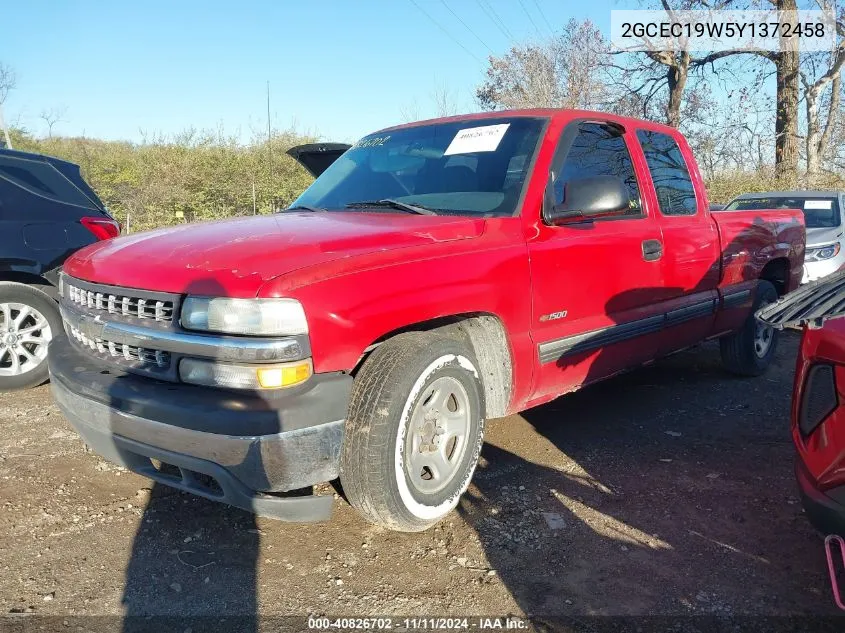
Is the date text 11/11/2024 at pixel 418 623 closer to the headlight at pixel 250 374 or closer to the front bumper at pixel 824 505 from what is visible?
the headlight at pixel 250 374

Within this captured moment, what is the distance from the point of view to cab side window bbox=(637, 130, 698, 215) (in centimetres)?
420

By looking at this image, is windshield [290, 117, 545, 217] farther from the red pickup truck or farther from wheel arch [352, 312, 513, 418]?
wheel arch [352, 312, 513, 418]

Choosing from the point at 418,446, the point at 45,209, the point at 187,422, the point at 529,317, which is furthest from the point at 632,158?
the point at 45,209

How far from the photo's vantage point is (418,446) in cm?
271

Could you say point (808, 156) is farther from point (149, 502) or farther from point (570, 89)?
point (149, 502)

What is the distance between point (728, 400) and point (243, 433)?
12.7ft

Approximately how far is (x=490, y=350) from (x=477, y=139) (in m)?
1.24

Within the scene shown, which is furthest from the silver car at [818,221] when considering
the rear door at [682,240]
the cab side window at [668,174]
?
the cab side window at [668,174]

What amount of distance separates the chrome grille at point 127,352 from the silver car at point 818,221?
7.51m

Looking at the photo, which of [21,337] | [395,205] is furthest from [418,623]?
[21,337]

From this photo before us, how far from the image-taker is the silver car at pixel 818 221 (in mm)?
8555

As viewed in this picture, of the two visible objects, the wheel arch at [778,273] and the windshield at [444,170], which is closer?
the windshield at [444,170]

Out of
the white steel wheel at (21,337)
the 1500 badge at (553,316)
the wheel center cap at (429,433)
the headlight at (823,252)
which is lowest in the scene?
the wheel center cap at (429,433)

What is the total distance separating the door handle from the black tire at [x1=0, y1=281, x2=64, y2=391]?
4.15m
